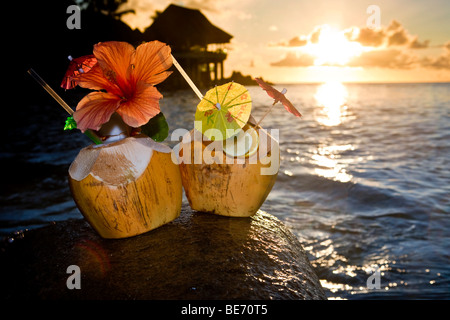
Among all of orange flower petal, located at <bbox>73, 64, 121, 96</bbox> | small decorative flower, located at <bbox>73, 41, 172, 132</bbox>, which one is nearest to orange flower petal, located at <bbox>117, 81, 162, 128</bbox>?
small decorative flower, located at <bbox>73, 41, 172, 132</bbox>

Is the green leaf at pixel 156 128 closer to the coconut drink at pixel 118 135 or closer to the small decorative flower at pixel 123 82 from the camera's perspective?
the coconut drink at pixel 118 135

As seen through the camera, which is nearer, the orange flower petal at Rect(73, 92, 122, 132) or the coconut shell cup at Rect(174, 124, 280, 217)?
the orange flower petal at Rect(73, 92, 122, 132)

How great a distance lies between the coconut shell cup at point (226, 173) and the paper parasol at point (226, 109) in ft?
0.34

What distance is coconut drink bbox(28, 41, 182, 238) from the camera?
1416 millimetres

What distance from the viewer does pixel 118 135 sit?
1545 millimetres

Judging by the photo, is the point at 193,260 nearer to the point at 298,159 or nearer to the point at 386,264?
the point at 386,264

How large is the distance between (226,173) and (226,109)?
0.34 metres

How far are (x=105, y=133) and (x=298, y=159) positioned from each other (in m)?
8.10

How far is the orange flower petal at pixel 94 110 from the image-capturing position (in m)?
1.35

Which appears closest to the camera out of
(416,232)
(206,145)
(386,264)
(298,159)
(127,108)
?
(127,108)

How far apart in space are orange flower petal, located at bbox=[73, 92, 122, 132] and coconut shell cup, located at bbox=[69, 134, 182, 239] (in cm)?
17

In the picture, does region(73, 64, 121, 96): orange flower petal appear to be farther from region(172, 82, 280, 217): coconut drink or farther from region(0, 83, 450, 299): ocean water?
region(0, 83, 450, 299): ocean water

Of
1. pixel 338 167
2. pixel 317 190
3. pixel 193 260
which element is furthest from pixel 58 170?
pixel 193 260
